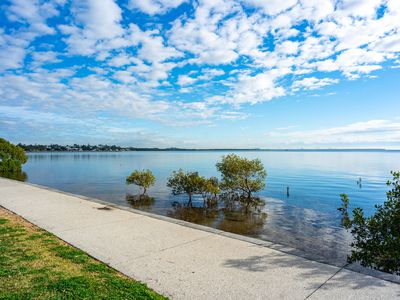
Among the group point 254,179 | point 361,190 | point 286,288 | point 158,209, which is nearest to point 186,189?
point 158,209

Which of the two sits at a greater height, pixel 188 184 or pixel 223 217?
pixel 188 184

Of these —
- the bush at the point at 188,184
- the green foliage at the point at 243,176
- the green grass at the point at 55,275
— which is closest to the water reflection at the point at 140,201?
the bush at the point at 188,184

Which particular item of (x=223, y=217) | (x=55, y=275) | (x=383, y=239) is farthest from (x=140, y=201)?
(x=383, y=239)

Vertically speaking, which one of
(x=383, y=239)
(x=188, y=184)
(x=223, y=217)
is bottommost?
(x=223, y=217)

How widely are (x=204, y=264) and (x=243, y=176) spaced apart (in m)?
19.3

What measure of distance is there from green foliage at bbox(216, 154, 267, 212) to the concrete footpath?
15262 millimetres

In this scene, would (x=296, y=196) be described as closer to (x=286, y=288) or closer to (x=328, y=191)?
(x=328, y=191)

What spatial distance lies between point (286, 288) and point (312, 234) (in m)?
11.2

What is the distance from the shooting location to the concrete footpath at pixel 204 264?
4797 mm

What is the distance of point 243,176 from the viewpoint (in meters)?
24.8

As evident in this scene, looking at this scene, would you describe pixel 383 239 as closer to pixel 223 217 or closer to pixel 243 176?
pixel 223 217

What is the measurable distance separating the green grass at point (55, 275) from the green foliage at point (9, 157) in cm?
5202

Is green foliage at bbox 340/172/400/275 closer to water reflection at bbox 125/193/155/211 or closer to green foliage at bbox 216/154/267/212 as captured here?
water reflection at bbox 125/193/155/211

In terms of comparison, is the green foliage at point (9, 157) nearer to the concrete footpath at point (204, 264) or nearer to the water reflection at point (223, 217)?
the water reflection at point (223, 217)
